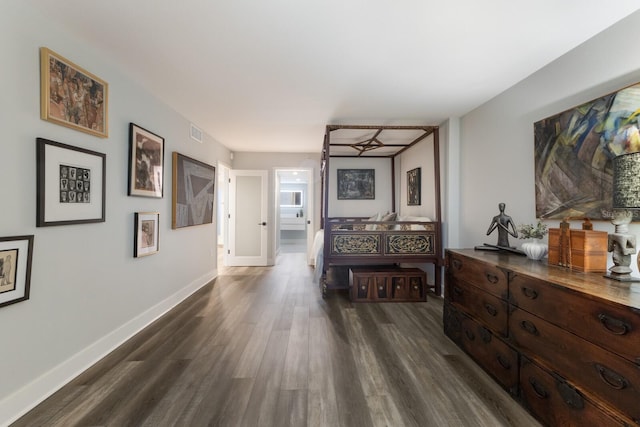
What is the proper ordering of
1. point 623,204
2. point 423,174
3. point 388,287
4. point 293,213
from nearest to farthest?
point 623,204 → point 388,287 → point 423,174 → point 293,213

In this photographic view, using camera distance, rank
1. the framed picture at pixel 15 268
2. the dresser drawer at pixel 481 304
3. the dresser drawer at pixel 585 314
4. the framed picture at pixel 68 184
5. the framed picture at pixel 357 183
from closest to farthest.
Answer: the dresser drawer at pixel 585 314 → the framed picture at pixel 15 268 → the framed picture at pixel 68 184 → the dresser drawer at pixel 481 304 → the framed picture at pixel 357 183

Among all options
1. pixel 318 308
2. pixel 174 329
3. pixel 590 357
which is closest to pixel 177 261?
pixel 174 329

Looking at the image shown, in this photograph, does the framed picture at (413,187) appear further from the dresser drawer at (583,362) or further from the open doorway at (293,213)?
the open doorway at (293,213)

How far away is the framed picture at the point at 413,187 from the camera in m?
4.56

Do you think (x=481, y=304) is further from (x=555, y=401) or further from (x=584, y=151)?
(x=584, y=151)

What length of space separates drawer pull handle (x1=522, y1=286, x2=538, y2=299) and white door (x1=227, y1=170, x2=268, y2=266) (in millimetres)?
4683

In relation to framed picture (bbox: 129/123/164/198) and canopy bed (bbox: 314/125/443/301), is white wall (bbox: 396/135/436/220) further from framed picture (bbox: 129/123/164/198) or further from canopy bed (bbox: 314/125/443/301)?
framed picture (bbox: 129/123/164/198)

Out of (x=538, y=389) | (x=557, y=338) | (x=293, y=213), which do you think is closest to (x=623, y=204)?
(x=557, y=338)

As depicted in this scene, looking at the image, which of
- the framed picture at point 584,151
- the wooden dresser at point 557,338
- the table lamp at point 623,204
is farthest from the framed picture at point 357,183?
the table lamp at point 623,204

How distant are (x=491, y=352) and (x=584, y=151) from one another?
1571 millimetres

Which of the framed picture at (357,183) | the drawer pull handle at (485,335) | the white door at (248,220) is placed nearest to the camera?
the drawer pull handle at (485,335)

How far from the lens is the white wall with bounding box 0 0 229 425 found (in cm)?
150

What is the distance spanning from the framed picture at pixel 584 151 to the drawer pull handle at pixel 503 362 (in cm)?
114

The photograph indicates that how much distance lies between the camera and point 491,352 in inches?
74.7
